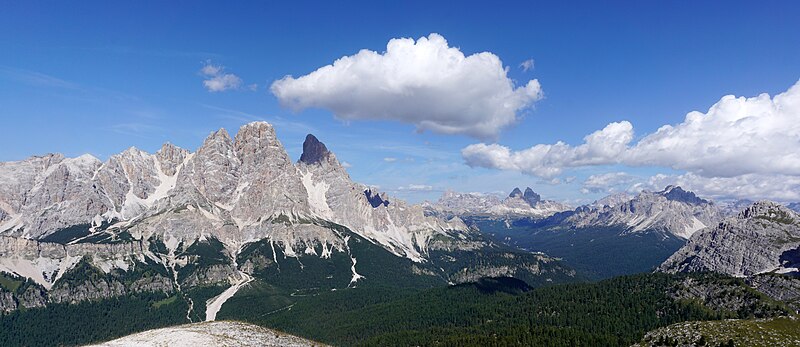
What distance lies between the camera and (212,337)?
122 m

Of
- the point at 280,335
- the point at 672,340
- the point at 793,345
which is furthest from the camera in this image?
the point at 672,340

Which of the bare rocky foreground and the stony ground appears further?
the stony ground

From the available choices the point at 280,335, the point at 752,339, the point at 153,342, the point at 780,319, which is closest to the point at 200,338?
the point at 153,342

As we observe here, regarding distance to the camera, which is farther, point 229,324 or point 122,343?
point 229,324

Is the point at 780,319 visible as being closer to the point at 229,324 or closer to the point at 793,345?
the point at 793,345

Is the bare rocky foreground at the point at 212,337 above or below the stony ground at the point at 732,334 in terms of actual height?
above

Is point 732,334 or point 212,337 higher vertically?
point 212,337

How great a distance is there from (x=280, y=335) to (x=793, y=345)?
561ft

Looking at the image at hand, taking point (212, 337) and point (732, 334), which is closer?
point (212, 337)

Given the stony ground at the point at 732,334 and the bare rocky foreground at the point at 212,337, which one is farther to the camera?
the stony ground at the point at 732,334

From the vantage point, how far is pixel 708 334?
607 feet

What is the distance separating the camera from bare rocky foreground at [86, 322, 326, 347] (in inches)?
4555

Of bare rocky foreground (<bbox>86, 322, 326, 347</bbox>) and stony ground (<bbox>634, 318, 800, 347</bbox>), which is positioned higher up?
bare rocky foreground (<bbox>86, 322, 326, 347</bbox>)

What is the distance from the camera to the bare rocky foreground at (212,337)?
115688 mm
